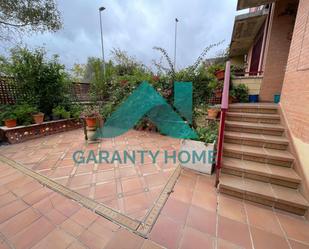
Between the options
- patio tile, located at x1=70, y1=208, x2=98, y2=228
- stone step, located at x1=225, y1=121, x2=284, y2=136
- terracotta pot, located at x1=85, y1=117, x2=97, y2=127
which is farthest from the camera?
terracotta pot, located at x1=85, y1=117, x2=97, y2=127

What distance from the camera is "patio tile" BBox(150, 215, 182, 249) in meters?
1.28

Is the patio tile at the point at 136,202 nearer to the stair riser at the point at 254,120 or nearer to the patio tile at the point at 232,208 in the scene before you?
the patio tile at the point at 232,208

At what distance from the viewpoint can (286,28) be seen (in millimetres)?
3727

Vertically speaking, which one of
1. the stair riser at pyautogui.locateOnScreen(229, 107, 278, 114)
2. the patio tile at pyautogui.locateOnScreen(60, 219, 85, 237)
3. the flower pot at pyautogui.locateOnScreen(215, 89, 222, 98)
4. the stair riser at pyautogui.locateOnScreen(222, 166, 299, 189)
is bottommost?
the patio tile at pyautogui.locateOnScreen(60, 219, 85, 237)

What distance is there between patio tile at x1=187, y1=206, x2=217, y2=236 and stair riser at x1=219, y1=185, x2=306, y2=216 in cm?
42

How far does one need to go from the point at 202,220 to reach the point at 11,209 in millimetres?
2080

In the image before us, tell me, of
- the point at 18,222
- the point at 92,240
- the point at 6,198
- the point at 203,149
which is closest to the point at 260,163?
the point at 203,149

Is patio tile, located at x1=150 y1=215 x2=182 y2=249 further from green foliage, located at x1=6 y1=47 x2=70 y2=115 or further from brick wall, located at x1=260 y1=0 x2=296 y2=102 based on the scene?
green foliage, located at x1=6 y1=47 x2=70 y2=115

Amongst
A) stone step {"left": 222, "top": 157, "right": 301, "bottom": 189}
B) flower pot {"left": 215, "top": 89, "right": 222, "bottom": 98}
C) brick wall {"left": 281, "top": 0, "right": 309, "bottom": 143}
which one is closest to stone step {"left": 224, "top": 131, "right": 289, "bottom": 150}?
brick wall {"left": 281, "top": 0, "right": 309, "bottom": 143}

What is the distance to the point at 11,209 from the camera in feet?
5.36

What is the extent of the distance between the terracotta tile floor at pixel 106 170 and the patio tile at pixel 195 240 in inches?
18.4

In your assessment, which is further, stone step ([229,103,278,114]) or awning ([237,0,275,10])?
awning ([237,0,275,10])

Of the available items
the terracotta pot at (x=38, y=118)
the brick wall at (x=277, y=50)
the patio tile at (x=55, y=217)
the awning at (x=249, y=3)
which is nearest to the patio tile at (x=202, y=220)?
the patio tile at (x=55, y=217)

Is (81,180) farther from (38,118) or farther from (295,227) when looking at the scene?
(38,118)
